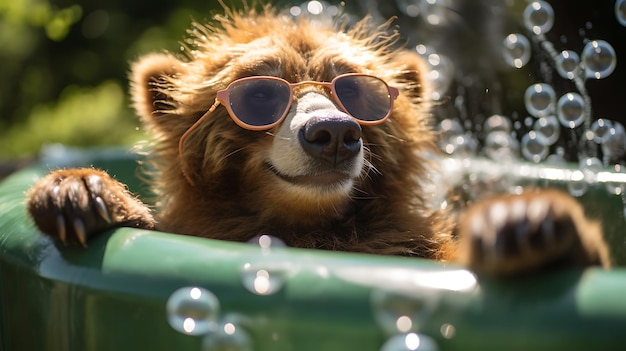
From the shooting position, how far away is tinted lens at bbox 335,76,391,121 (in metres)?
2.41

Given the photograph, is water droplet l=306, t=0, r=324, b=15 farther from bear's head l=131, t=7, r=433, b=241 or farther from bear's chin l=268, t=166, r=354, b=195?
bear's chin l=268, t=166, r=354, b=195

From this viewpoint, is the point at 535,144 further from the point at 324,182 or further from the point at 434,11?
the point at 434,11

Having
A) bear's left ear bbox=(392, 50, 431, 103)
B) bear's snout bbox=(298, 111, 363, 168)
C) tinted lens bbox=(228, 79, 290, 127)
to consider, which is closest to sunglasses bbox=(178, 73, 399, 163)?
tinted lens bbox=(228, 79, 290, 127)

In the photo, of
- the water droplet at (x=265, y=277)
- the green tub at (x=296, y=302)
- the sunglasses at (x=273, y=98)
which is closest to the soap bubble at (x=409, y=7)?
the sunglasses at (x=273, y=98)

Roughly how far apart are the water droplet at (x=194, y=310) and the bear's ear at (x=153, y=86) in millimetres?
1321

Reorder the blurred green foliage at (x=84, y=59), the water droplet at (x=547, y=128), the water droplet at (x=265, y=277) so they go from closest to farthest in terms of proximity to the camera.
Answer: the water droplet at (x=265, y=277) → the water droplet at (x=547, y=128) → the blurred green foliage at (x=84, y=59)

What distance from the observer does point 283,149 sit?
2273 mm

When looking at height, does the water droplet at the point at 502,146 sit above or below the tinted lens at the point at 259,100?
above

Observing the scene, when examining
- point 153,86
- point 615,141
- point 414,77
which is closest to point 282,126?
point 153,86

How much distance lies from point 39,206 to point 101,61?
7.20 m

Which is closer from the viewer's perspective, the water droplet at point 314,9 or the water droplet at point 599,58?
the water droplet at point 599,58

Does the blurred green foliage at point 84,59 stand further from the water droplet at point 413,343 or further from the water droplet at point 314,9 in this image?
the water droplet at point 413,343

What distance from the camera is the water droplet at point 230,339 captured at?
1.35 meters

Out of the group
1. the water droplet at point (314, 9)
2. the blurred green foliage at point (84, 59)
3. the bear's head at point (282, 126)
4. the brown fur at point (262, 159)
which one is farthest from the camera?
the blurred green foliage at point (84, 59)
